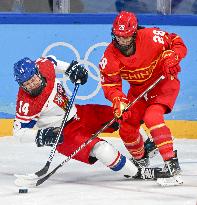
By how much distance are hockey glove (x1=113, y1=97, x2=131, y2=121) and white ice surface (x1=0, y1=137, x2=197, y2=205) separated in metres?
0.39

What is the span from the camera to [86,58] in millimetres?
7414

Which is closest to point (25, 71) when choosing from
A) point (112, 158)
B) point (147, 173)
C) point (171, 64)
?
point (112, 158)

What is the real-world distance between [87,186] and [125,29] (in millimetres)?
908

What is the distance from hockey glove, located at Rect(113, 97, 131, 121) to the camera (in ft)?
18.2

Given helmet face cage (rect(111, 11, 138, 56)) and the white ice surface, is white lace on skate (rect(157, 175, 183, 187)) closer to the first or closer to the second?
the white ice surface

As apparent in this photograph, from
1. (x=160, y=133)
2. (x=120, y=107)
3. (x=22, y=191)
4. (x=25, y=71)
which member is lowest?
(x=22, y=191)

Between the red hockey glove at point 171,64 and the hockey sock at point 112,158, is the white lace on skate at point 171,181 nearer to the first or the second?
the hockey sock at point 112,158

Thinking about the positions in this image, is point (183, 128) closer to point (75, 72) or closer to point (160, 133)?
point (75, 72)

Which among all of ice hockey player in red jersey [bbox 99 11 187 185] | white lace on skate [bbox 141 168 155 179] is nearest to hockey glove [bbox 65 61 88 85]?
ice hockey player in red jersey [bbox 99 11 187 185]

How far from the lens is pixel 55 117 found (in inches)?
225

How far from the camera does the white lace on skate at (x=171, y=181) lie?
547 cm

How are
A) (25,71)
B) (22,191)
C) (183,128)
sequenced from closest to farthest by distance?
(22,191), (25,71), (183,128)

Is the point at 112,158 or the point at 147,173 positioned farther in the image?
the point at 147,173

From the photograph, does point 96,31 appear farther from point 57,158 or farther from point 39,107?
point 39,107
